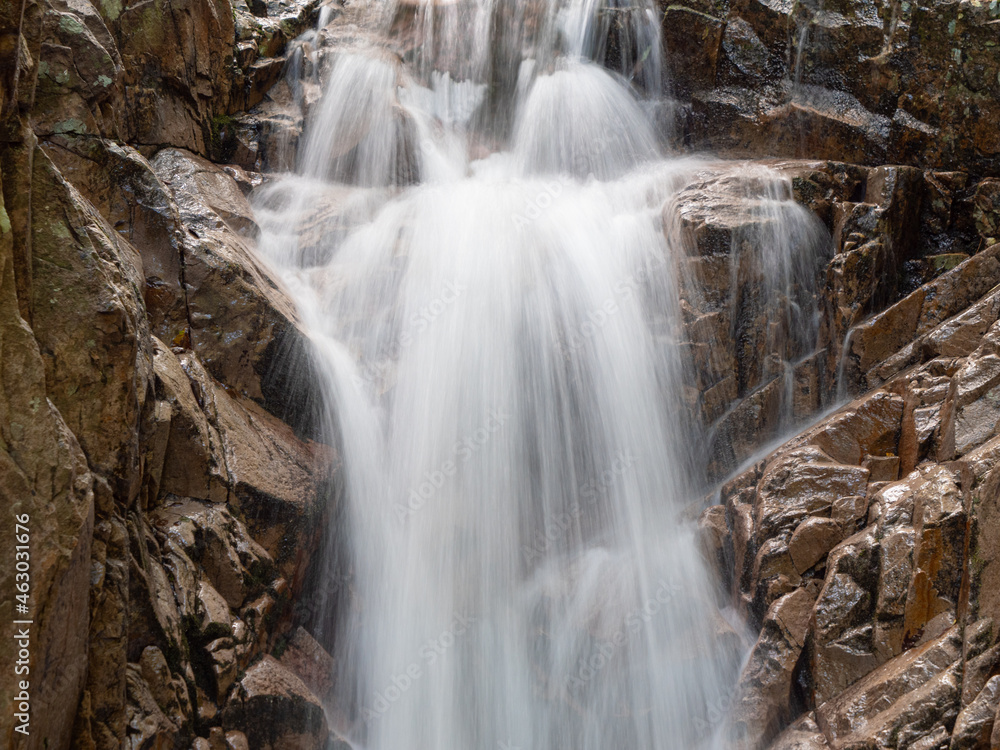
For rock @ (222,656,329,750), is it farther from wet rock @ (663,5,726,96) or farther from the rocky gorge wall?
wet rock @ (663,5,726,96)

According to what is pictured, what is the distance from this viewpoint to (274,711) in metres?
4.23

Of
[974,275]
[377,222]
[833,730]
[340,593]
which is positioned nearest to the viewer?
[833,730]

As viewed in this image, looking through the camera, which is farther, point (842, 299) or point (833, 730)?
point (842, 299)

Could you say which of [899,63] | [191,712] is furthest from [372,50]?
[191,712]

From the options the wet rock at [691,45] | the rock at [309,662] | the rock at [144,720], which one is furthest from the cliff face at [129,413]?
the wet rock at [691,45]

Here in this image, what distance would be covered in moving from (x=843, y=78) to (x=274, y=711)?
916cm

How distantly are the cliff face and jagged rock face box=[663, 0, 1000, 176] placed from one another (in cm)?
633

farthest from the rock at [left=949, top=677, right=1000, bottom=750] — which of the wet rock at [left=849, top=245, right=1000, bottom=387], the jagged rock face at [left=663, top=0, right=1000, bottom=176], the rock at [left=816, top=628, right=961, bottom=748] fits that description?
the jagged rock face at [left=663, top=0, right=1000, bottom=176]

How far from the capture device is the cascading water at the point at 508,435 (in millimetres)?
5320

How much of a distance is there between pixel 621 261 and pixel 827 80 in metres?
3.94

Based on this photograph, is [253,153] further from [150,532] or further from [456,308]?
[150,532]

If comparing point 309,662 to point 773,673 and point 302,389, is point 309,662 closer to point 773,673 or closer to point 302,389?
point 302,389

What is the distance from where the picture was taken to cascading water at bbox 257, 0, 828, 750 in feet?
17.5

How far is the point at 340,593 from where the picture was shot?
557 centimetres
